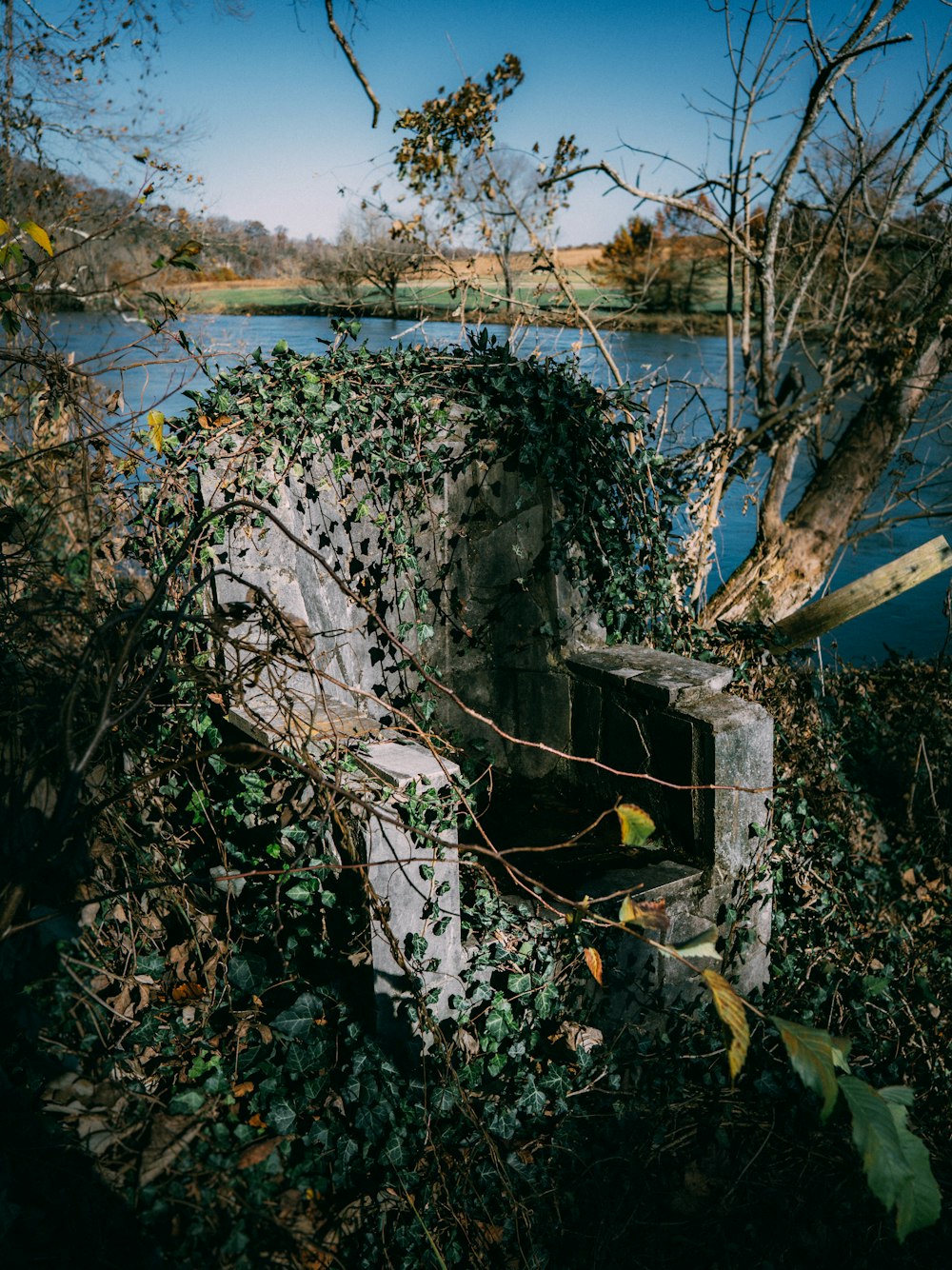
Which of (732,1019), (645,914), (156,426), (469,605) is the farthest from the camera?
(469,605)

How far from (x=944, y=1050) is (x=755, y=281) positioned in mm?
6264

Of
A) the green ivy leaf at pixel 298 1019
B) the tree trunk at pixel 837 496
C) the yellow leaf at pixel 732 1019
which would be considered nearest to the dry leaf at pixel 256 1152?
the green ivy leaf at pixel 298 1019

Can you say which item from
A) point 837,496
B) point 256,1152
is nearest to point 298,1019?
point 256,1152

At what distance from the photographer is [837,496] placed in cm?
756

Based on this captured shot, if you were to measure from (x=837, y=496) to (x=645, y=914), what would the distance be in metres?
7.02

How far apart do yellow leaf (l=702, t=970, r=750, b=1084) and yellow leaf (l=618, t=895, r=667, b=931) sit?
15 centimetres

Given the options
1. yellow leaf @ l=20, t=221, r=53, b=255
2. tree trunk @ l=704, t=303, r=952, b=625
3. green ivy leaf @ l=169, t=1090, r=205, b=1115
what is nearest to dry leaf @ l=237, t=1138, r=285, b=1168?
green ivy leaf @ l=169, t=1090, r=205, b=1115

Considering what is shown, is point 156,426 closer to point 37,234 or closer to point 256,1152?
point 37,234

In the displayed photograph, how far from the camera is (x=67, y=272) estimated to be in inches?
280

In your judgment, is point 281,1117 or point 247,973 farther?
point 247,973

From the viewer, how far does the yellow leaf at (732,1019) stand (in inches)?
49.5

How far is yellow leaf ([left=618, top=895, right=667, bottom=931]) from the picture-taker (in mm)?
1399

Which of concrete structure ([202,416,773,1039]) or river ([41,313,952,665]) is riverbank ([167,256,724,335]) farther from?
concrete structure ([202,416,773,1039])

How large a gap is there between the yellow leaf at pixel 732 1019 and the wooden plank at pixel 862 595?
13.5ft
